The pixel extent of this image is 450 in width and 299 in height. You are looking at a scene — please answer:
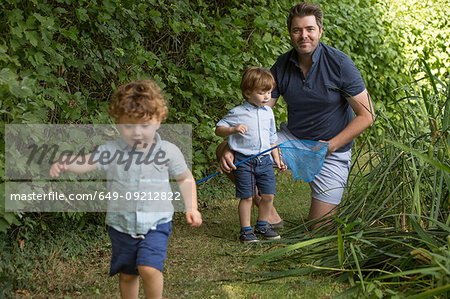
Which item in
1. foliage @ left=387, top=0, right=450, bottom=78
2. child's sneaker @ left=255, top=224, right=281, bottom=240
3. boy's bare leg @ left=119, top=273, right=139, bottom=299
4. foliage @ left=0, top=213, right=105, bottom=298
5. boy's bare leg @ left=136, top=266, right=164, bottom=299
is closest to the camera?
boy's bare leg @ left=136, top=266, right=164, bottom=299

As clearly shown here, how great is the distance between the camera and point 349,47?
742 cm

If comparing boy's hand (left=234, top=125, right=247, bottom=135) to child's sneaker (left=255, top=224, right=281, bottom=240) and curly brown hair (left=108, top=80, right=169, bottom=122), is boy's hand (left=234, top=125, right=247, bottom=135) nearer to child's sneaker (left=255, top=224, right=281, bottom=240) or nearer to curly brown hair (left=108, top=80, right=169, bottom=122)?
child's sneaker (left=255, top=224, right=281, bottom=240)

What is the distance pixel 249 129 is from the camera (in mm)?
3967

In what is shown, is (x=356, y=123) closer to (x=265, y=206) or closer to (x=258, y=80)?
(x=258, y=80)

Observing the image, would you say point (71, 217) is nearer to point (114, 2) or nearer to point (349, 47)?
point (114, 2)

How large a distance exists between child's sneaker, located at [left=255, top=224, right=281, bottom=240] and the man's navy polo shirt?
0.85 m

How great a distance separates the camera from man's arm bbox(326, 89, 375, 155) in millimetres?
4043

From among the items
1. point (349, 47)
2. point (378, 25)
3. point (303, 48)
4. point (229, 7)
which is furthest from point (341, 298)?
point (378, 25)

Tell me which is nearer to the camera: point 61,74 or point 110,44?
point 61,74

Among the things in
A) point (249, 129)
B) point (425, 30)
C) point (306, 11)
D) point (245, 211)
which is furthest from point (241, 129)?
point (425, 30)

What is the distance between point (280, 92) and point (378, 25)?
414 centimetres

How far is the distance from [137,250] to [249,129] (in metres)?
1.70

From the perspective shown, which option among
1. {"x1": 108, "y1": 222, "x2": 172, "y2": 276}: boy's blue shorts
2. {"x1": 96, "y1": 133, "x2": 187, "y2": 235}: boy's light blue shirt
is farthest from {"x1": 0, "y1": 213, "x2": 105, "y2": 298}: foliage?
{"x1": 96, "y1": 133, "x2": 187, "y2": 235}: boy's light blue shirt

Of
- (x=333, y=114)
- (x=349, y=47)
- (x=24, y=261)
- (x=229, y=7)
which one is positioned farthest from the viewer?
(x=349, y=47)
